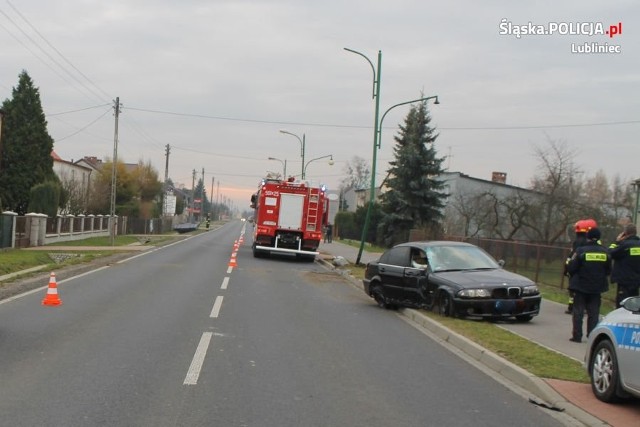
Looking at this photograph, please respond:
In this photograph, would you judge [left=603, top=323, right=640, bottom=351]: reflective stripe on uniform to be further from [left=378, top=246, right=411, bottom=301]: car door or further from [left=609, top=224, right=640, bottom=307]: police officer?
[left=378, top=246, right=411, bottom=301]: car door

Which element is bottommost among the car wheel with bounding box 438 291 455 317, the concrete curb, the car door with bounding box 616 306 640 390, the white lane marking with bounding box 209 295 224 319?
the white lane marking with bounding box 209 295 224 319

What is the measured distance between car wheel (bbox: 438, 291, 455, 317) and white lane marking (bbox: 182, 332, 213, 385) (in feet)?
14.5

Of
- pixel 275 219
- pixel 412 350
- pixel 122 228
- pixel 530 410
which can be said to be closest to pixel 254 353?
pixel 412 350

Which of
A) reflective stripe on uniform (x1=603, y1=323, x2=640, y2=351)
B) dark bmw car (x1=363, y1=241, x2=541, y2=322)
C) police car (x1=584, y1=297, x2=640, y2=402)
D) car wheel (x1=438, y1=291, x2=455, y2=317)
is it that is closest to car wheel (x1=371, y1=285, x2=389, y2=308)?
dark bmw car (x1=363, y1=241, x2=541, y2=322)

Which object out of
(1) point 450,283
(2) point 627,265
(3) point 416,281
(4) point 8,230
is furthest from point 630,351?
(4) point 8,230

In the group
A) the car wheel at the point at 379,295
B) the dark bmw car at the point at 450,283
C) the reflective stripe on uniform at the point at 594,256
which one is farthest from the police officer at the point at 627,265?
the car wheel at the point at 379,295

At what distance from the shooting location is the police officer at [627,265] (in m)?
9.52

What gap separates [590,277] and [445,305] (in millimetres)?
3215

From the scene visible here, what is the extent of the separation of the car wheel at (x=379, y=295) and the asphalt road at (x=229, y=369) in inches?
13.6

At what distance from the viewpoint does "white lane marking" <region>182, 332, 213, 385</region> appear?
265 inches

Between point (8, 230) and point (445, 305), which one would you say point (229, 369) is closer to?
point (445, 305)

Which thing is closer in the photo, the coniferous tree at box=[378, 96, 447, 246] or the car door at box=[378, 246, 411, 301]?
the car door at box=[378, 246, 411, 301]

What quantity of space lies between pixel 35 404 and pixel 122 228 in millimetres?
53685

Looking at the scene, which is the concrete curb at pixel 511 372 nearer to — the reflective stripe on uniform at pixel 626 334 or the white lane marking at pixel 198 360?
the reflective stripe on uniform at pixel 626 334
